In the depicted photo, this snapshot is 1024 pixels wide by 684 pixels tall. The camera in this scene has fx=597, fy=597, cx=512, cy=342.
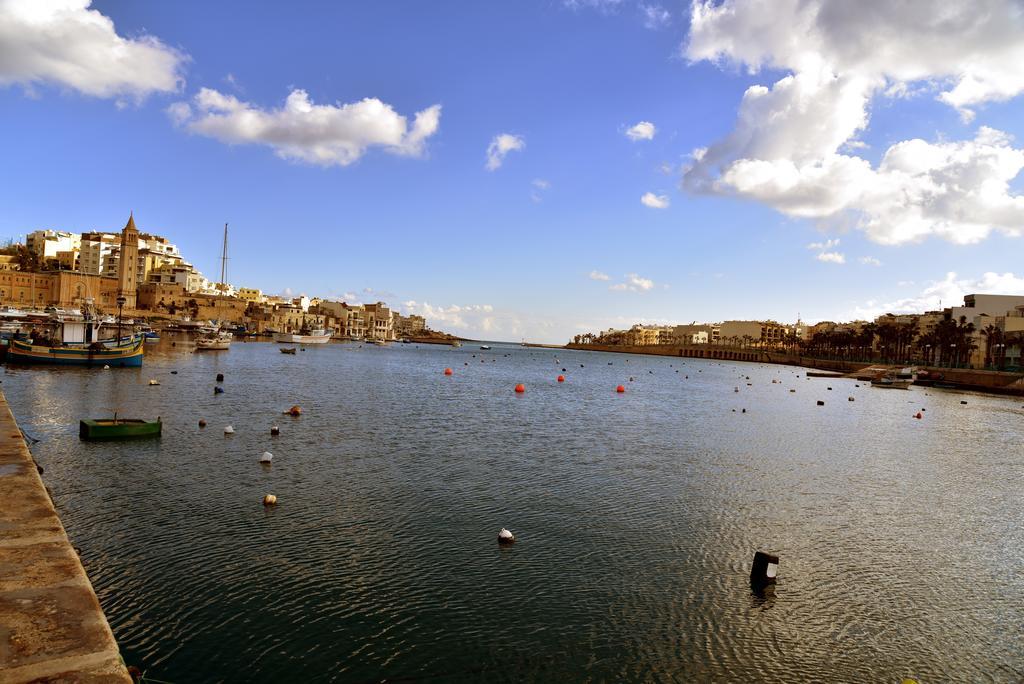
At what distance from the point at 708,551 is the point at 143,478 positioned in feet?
51.0

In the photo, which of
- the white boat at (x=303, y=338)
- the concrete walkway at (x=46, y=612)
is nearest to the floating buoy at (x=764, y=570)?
the concrete walkway at (x=46, y=612)

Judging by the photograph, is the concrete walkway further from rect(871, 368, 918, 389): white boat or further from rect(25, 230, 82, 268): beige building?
rect(25, 230, 82, 268): beige building

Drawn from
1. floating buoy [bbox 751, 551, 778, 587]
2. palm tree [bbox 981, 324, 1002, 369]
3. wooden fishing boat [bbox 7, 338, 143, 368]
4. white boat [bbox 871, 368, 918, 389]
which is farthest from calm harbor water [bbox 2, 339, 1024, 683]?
palm tree [bbox 981, 324, 1002, 369]

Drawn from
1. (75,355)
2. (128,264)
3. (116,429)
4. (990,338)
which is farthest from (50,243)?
(990,338)

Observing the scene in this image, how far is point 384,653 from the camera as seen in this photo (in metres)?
9.02

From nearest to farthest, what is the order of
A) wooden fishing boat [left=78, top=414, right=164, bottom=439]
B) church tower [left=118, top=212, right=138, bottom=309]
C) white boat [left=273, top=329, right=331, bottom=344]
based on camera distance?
wooden fishing boat [left=78, top=414, right=164, bottom=439] → white boat [left=273, top=329, right=331, bottom=344] → church tower [left=118, top=212, right=138, bottom=309]

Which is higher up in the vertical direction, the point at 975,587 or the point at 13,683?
the point at 13,683

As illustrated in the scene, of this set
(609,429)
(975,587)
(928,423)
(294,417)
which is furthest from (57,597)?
(928,423)

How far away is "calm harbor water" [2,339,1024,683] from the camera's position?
9.38 meters

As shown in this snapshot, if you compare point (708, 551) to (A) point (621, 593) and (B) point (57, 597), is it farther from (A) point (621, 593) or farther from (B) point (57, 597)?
(B) point (57, 597)

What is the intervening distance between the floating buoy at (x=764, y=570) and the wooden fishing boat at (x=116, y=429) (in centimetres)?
2128

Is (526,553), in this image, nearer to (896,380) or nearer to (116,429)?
(116,429)

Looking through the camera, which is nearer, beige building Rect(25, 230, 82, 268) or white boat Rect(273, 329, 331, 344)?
white boat Rect(273, 329, 331, 344)

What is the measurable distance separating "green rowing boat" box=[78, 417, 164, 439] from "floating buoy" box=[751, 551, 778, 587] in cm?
2128
